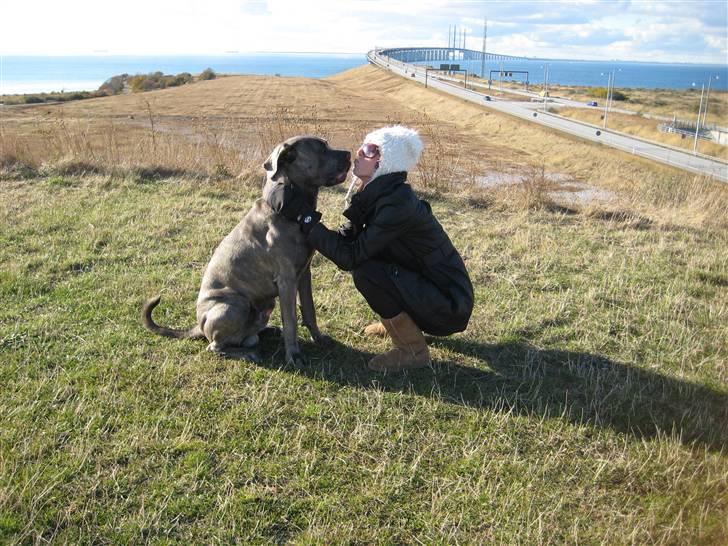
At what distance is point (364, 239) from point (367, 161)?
63 centimetres

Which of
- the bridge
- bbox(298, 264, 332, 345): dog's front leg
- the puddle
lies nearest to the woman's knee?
bbox(298, 264, 332, 345): dog's front leg

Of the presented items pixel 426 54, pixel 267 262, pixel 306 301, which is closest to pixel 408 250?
pixel 306 301

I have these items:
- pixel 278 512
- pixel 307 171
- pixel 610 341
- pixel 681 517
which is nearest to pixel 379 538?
pixel 278 512

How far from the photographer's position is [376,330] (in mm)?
5699

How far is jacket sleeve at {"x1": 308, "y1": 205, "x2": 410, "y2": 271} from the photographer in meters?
4.60

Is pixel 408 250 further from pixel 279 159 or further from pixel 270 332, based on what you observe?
pixel 270 332

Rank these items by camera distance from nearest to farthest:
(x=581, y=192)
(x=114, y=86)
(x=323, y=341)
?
(x=323, y=341) < (x=581, y=192) < (x=114, y=86)

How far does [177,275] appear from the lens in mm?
6961

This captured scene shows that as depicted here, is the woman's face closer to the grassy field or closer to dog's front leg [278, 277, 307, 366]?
dog's front leg [278, 277, 307, 366]

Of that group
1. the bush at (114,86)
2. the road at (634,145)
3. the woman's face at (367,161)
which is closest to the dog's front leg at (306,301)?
the woman's face at (367,161)

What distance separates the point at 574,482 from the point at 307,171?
Result: 308cm

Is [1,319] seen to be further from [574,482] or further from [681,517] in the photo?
[681,517]

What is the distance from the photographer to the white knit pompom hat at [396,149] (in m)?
4.65

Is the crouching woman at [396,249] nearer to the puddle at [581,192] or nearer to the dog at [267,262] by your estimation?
the dog at [267,262]
